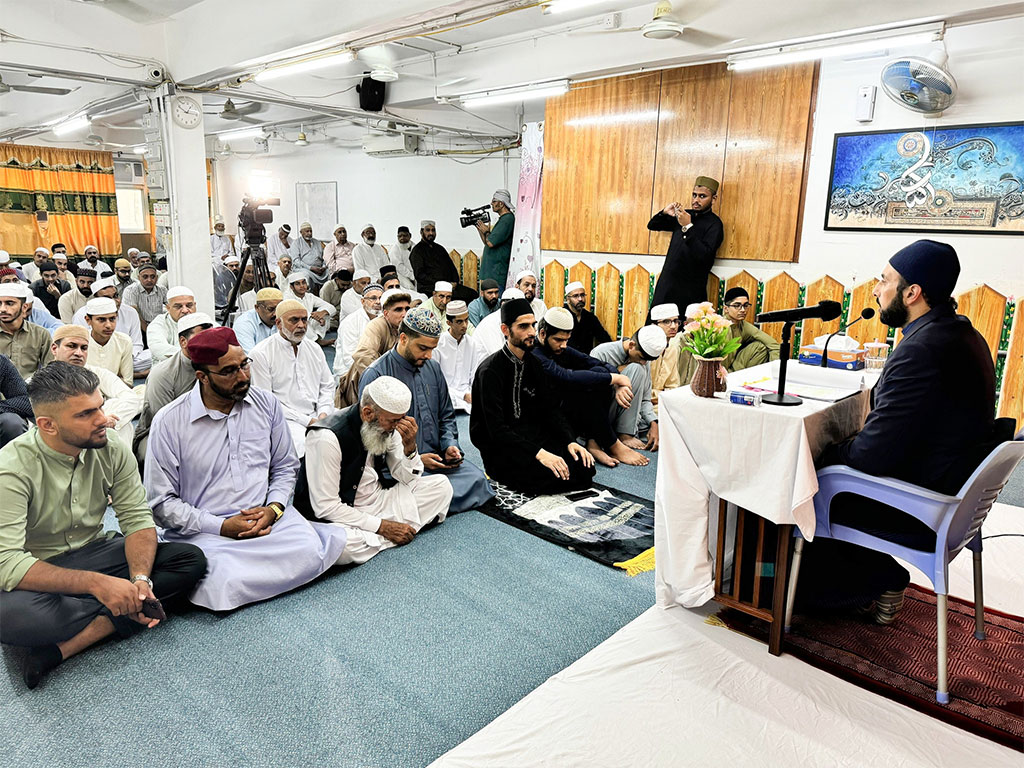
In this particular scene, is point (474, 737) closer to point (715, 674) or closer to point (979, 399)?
point (715, 674)

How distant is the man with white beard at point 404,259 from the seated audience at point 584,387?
6183 millimetres

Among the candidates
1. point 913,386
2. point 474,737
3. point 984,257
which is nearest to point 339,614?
point 474,737

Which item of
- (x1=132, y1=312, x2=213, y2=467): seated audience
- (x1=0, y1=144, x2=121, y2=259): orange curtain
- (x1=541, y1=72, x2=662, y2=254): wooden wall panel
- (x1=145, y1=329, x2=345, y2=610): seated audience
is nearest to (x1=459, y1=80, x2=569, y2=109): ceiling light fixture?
(x1=541, y1=72, x2=662, y2=254): wooden wall panel

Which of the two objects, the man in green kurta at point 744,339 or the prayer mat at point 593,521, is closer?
the prayer mat at point 593,521

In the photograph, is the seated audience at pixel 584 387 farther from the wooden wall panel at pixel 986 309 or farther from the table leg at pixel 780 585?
the wooden wall panel at pixel 986 309

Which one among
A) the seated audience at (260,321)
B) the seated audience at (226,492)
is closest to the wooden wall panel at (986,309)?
the seated audience at (226,492)

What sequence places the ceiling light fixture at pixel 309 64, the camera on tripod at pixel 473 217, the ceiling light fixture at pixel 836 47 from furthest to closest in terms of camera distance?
the camera on tripod at pixel 473 217, the ceiling light fixture at pixel 309 64, the ceiling light fixture at pixel 836 47

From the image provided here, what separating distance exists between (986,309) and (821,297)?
108 centimetres

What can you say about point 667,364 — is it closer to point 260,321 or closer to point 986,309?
point 986,309

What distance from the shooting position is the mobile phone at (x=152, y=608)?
2.36m

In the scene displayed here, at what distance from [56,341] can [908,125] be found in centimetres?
549

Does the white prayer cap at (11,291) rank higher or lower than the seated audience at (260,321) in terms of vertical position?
higher

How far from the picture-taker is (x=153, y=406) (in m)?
3.50

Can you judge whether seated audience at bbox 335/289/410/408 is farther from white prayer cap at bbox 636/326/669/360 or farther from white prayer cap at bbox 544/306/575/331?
white prayer cap at bbox 636/326/669/360
